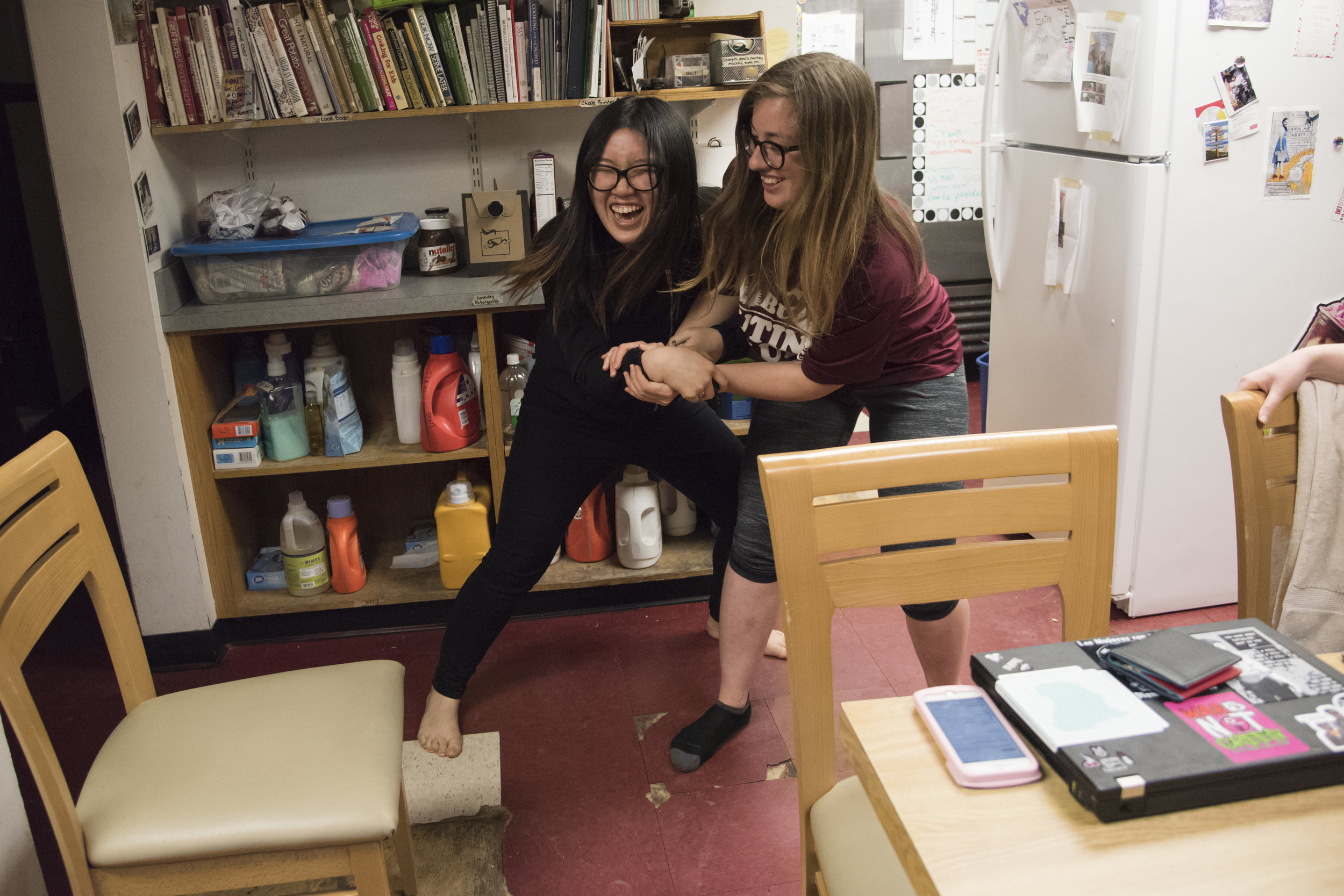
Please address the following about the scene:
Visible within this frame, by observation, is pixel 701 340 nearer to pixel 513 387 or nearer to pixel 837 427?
pixel 837 427

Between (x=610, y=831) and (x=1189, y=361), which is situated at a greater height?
(x=1189, y=361)

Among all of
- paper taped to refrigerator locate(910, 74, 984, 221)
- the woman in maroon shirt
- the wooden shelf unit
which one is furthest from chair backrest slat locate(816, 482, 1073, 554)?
paper taped to refrigerator locate(910, 74, 984, 221)

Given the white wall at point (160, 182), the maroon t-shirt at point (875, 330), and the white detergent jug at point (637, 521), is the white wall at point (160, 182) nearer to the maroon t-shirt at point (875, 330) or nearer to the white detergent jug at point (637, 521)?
the white detergent jug at point (637, 521)

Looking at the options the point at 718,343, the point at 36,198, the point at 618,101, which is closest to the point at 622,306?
the point at 718,343

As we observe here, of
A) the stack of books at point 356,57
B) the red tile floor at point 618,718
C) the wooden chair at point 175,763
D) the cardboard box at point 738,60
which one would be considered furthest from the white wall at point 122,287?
the cardboard box at point 738,60

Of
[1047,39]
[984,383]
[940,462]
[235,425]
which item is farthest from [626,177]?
[984,383]

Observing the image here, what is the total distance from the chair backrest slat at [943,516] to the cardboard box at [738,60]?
5.37 ft

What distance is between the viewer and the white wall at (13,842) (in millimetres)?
1229

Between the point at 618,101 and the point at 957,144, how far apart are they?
267 cm

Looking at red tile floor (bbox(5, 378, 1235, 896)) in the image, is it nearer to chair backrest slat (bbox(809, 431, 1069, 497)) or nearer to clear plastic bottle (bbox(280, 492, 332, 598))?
clear plastic bottle (bbox(280, 492, 332, 598))

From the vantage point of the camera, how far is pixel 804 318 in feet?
5.57

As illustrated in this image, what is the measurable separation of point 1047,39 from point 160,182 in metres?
2.23

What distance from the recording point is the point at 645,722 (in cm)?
225

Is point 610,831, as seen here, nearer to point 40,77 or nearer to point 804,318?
point 804,318
